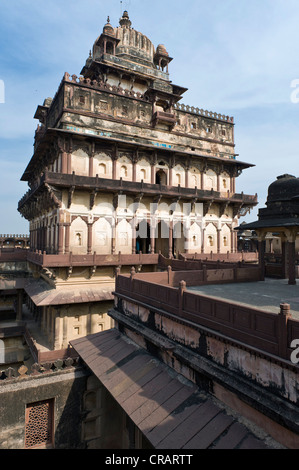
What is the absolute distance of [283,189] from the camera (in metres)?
13.3

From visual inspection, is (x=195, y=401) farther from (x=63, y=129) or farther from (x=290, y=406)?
(x=63, y=129)

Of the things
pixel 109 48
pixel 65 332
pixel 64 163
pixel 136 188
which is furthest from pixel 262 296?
pixel 109 48

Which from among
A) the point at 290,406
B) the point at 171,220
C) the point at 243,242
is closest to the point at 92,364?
the point at 290,406

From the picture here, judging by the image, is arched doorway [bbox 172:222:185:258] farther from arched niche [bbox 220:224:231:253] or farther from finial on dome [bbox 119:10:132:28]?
finial on dome [bbox 119:10:132:28]

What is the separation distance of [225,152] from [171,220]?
9342 millimetres

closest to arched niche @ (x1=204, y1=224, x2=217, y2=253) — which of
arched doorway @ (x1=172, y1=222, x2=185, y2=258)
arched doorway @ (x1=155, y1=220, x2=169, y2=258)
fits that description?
arched doorway @ (x1=172, y1=222, x2=185, y2=258)

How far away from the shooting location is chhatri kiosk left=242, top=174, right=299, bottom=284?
12492 mm

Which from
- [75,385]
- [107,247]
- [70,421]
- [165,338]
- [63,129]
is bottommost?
[70,421]

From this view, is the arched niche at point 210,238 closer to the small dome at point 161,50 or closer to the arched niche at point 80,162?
the arched niche at point 80,162

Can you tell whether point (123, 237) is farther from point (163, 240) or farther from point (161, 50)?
point (161, 50)

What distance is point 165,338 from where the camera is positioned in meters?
8.30

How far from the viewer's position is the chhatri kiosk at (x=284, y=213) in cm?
1249

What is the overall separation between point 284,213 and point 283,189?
3.97 ft

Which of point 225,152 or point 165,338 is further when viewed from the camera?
point 225,152
